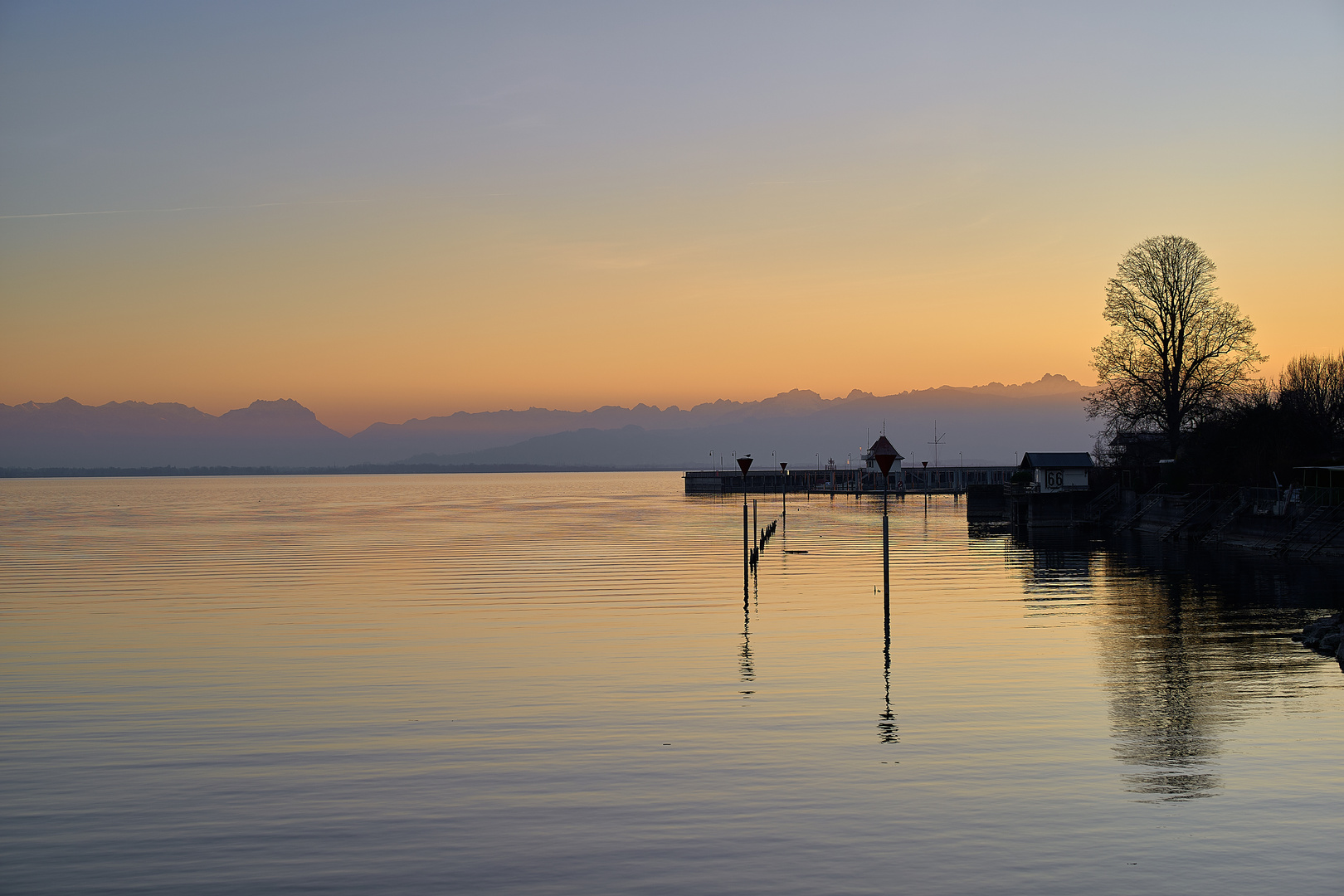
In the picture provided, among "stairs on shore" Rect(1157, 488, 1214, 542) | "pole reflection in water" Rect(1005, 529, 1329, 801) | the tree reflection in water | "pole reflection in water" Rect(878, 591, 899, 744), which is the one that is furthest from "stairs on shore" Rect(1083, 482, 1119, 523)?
"pole reflection in water" Rect(878, 591, 899, 744)

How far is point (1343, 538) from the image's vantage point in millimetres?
48531

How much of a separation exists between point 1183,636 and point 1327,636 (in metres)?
3.52

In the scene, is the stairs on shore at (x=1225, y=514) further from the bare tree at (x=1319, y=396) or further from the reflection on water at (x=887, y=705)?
the reflection on water at (x=887, y=705)

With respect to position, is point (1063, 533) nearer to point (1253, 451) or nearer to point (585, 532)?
point (1253, 451)

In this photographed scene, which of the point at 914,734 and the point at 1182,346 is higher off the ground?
the point at 1182,346

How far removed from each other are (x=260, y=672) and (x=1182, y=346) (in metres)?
71.0

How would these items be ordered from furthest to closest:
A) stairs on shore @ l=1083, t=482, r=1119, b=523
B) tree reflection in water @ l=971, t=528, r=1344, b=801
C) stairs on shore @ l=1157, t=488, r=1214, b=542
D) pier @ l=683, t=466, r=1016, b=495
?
pier @ l=683, t=466, r=1016, b=495 < stairs on shore @ l=1083, t=482, r=1119, b=523 < stairs on shore @ l=1157, t=488, r=1214, b=542 < tree reflection in water @ l=971, t=528, r=1344, b=801

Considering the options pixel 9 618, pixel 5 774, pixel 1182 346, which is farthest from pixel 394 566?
pixel 1182 346

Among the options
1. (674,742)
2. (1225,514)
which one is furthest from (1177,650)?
(1225,514)

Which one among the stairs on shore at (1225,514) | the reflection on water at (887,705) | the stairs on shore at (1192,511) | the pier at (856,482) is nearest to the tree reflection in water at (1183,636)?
the reflection on water at (887,705)

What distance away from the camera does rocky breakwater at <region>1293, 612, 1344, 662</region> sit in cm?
2430

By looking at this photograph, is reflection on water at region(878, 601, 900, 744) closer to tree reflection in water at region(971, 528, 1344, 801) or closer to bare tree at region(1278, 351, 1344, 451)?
tree reflection in water at region(971, 528, 1344, 801)

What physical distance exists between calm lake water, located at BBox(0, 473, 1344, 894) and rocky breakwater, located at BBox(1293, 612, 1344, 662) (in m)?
0.57

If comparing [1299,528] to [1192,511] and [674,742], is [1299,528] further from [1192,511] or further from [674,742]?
[674,742]
